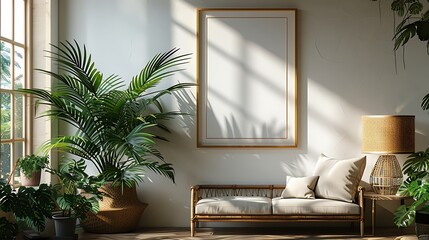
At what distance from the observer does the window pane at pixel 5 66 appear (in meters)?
6.72

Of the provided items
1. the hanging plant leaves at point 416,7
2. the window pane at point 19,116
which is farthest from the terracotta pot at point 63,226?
the hanging plant leaves at point 416,7

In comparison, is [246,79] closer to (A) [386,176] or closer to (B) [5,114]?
(A) [386,176]

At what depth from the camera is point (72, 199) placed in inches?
255

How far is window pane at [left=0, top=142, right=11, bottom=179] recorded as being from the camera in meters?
6.69

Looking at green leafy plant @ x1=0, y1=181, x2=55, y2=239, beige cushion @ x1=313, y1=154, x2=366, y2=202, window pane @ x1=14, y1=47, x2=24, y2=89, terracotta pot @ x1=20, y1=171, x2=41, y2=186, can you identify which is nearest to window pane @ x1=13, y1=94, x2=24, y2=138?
window pane @ x1=14, y1=47, x2=24, y2=89

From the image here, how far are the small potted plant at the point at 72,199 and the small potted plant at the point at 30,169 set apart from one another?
0.13 m

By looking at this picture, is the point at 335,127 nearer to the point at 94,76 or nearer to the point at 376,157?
the point at 376,157

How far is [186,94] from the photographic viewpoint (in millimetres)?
7711

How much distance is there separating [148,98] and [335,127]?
218cm

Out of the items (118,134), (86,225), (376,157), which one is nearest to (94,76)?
(118,134)

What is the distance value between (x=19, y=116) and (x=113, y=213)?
1.47 m

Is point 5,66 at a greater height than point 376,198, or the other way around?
point 5,66

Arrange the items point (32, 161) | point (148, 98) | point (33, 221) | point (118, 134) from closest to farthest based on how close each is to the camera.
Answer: point (33, 221) → point (32, 161) → point (118, 134) → point (148, 98)

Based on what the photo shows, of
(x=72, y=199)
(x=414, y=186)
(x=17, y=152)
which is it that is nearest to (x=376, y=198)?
(x=414, y=186)
